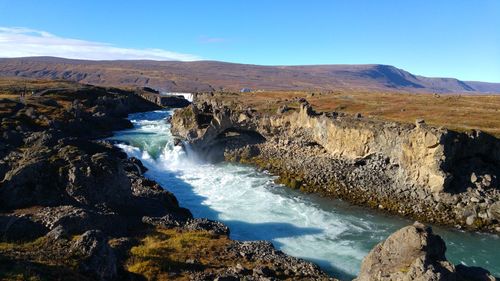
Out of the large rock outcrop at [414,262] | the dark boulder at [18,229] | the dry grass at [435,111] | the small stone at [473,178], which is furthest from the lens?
the dry grass at [435,111]

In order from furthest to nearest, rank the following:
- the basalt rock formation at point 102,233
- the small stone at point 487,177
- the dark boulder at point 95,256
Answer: the small stone at point 487,177 → the basalt rock formation at point 102,233 → the dark boulder at point 95,256

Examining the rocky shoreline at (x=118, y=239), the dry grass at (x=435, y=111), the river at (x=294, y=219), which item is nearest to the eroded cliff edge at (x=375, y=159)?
the river at (x=294, y=219)

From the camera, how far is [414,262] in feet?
53.8

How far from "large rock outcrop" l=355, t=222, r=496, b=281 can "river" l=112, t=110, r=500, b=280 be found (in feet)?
29.2

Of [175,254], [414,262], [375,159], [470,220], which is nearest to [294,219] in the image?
[375,159]

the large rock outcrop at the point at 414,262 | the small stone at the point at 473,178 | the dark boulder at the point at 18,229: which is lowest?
the dark boulder at the point at 18,229

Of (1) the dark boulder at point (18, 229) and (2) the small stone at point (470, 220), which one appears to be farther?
(2) the small stone at point (470, 220)

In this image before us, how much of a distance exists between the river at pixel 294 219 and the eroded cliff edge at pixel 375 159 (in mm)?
2479

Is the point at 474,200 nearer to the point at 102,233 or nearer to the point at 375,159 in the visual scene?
the point at 375,159

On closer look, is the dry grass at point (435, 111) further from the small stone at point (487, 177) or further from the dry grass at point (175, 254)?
the dry grass at point (175, 254)

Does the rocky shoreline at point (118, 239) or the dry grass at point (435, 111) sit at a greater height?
the dry grass at point (435, 111)

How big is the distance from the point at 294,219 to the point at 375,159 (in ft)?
49.5

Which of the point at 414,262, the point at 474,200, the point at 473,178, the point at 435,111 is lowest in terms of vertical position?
the point at 474,200

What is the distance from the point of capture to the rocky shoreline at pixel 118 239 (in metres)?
16.6
